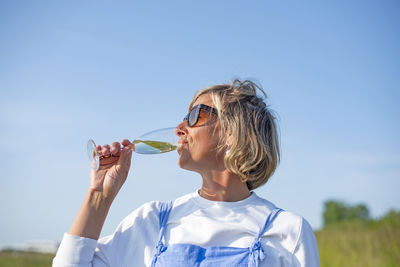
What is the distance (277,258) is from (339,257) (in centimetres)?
546

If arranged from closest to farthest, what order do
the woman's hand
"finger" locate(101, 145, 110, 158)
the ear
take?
the woman's hand < "finger" locate(101, 145, 110, 158) < the ear

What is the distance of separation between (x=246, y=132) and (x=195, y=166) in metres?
0.48

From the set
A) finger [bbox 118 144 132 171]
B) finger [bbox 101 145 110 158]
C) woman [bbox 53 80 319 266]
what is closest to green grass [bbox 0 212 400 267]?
woman [bbox 53 80 319 266]

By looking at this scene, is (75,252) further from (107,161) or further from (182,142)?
(182,142)

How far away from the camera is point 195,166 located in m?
2.93

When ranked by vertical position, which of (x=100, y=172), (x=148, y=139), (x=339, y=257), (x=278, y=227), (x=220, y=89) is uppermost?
(x=220, y=89)

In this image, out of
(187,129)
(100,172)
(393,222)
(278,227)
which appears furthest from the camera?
(393,222)

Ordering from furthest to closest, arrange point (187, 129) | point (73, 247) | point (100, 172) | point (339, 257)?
point (339, 257)
point (187, 129)
point (100, 172)
point (73, 247)

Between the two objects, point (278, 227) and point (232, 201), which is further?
point (232, 201)

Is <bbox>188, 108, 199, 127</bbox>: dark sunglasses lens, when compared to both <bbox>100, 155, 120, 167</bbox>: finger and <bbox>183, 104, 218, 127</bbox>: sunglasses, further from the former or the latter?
<bbox>100, 155, 120, 167</bbox>: finger

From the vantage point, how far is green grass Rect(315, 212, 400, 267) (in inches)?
269

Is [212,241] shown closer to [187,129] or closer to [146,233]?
[146,233]

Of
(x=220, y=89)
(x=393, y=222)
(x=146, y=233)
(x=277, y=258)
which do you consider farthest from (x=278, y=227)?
(x=393, y=222)

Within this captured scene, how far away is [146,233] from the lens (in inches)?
110
